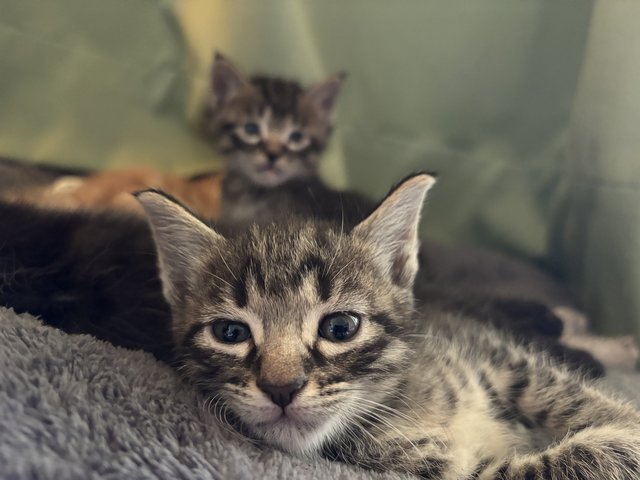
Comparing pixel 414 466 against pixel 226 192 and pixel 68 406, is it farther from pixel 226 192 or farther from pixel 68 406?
pixel 226 192

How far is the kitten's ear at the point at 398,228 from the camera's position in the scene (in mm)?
1052

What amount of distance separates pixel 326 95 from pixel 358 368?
133 centimetres

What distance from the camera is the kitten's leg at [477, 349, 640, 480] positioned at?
37.1 inches

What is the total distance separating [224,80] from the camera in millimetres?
2100

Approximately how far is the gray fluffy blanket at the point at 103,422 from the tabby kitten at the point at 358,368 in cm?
7

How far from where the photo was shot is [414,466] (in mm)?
985

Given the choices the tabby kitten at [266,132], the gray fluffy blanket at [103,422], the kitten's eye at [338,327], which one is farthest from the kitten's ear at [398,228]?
the tabby kitten at [266,132]

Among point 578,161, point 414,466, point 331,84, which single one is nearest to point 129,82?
point 331,84

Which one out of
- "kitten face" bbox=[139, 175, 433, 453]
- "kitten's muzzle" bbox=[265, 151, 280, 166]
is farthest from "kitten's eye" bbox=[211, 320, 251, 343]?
"kitten's muzzle" bbox=[265, 151, 280, 166]

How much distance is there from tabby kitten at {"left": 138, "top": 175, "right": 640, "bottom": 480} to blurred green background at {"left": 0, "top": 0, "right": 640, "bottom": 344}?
645 millimetres

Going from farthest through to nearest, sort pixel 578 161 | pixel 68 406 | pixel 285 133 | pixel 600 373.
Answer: pixel 285 133 < pixel 578 161 < pixel 600 373 < pixel 68 406

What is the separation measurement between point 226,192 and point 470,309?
3.14 feet

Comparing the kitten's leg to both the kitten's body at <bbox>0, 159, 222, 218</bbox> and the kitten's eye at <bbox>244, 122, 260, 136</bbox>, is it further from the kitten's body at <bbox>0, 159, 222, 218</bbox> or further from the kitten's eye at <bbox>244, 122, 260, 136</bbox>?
the kitten's eye at <bbox>244, 122, 260, 136</bbox>

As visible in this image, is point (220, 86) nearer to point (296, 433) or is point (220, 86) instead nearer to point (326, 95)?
point (326, 95)
